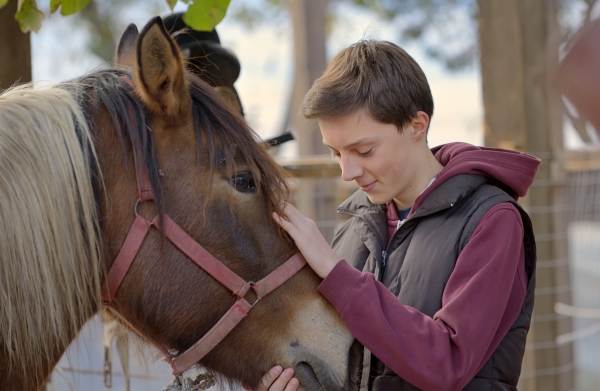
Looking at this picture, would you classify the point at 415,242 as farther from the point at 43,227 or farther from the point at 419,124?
the point at 43,227

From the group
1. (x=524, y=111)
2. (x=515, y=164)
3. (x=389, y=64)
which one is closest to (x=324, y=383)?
(x=515, y=164)

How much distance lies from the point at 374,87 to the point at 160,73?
63cm

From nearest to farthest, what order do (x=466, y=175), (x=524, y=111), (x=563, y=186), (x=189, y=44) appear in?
(x=466, y=175) < (x=189, y=44) < (x=524, y=111) < (x=563, y=186)

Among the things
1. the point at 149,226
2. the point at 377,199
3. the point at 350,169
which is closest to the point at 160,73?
the point at 149,226

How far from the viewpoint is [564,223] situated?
11.9 ft

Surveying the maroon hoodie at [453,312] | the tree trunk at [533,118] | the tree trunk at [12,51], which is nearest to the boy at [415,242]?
the maroon hoodie at [453,312]

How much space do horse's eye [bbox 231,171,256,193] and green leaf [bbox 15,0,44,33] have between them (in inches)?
41.7

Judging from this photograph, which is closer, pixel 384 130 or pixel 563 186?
pixel 384 130

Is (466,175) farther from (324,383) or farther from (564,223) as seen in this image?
(564,223)

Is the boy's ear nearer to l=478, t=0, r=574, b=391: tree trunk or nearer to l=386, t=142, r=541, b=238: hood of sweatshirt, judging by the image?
l=386, t=142, r=541, b=238: hood of sweatshirt

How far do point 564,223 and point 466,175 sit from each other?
215cm

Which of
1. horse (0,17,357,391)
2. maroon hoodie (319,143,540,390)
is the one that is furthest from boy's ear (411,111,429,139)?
horse (0,17,357,391)

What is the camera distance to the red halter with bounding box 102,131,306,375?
152cm

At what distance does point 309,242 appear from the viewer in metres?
1.65
